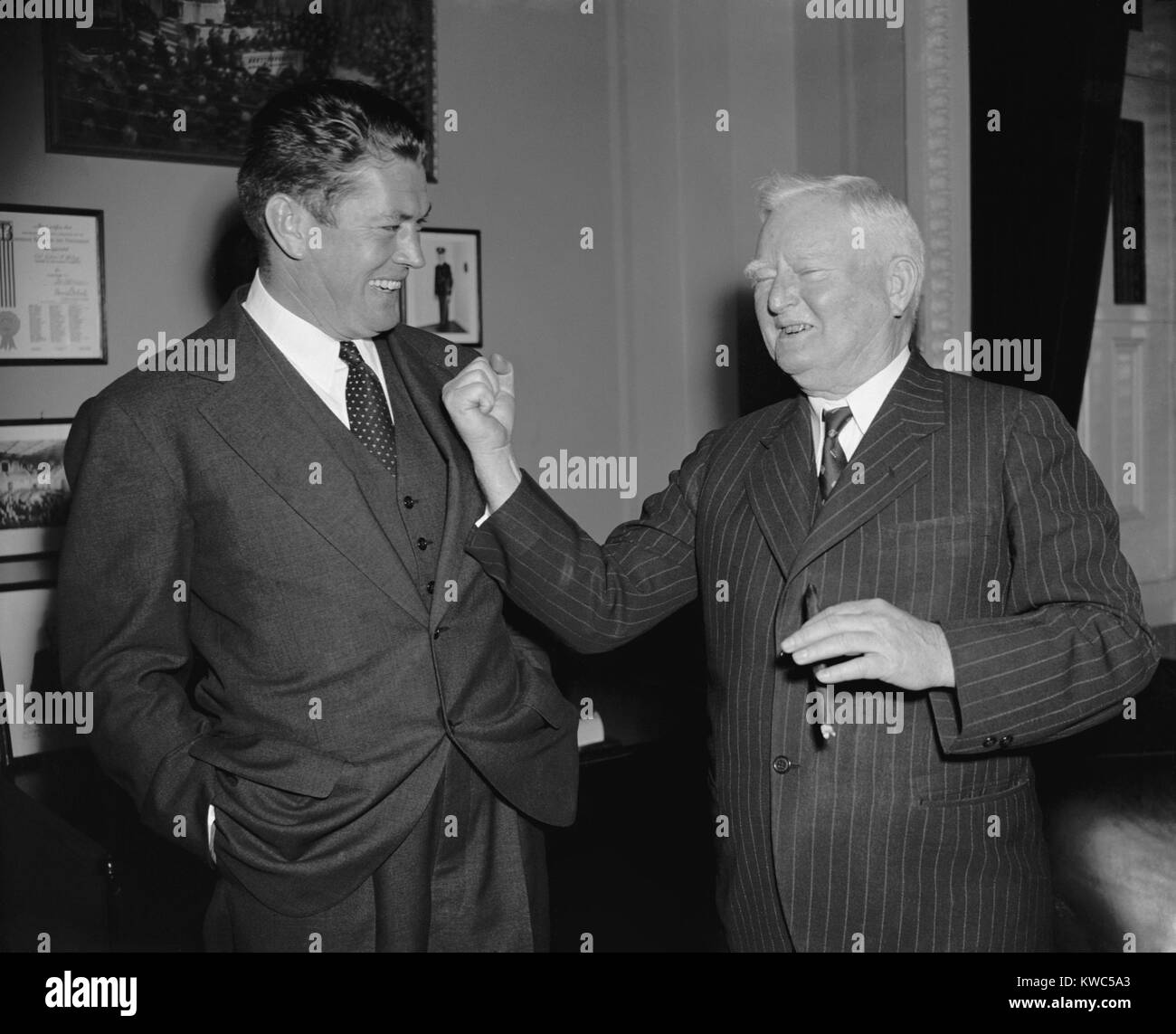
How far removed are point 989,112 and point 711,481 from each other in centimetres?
264

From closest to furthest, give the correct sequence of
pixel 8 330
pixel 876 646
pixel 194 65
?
pixel 876 646 → pixel 8 330 → pixel 194 65

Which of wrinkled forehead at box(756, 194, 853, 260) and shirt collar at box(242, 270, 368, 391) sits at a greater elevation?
wrinkled forehead at box(756, 194, 853, 260)

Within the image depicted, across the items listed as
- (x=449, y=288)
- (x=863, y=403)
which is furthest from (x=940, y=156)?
(x=863, y=403)

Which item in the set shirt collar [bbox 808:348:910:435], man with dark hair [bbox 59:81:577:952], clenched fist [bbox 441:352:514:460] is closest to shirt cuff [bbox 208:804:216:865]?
man with dark hair [bbox 59:81:577:952]

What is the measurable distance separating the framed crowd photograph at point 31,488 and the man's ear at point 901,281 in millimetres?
2637

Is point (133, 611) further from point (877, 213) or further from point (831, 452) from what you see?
point (877, 213)

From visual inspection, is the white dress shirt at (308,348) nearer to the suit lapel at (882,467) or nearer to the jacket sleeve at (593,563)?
the jacket sleeve at (593,563)

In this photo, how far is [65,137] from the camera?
361cm

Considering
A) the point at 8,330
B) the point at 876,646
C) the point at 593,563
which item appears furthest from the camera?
the point at 8,330

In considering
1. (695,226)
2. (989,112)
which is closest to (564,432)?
(695,226)

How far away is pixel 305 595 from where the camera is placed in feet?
6.11

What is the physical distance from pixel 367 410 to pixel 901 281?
0.92 m

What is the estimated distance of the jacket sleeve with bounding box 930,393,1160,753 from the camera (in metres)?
1.73

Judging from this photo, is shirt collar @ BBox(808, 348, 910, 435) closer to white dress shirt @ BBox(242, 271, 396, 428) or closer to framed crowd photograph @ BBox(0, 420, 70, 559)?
white dress shirt @ BBox(242, 271, 396, 428)
